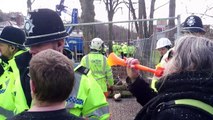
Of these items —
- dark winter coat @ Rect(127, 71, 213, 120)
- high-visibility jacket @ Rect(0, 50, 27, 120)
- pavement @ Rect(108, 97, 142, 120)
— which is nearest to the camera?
dark winter coat @ Rect(127, 71, 213, 120)

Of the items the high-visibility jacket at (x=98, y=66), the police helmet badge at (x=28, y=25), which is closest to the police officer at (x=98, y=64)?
the high-visibility jacket at (x=98, y=66)

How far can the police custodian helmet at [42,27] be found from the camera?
2.52 m

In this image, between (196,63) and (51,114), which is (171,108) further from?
(51,114)

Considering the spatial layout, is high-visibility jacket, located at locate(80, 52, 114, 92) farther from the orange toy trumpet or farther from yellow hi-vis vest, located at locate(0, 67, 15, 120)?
the orange toy trumpet

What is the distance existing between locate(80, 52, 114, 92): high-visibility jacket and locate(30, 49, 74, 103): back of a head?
5.51 metres

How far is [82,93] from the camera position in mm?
2631

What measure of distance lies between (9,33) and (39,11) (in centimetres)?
110

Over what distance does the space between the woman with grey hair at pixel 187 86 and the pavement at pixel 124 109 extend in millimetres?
6620

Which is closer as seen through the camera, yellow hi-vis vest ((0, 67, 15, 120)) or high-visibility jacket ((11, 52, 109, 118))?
high-visibility jacket ((11, 52, 109, 118))

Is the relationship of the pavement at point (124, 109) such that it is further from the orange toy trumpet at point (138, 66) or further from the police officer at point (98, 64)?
the orange toy trumpet at point (138, 66)

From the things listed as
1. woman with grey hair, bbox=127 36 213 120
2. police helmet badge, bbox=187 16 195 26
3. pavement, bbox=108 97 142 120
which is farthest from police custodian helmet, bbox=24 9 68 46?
pavement, bbox=108 97 142 120

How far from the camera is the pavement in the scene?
29.1 feet

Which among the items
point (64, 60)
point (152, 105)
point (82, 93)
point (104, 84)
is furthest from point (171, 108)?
point (104, 84)

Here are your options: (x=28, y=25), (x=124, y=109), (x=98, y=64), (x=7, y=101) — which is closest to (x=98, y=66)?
(x=98, y=64)
